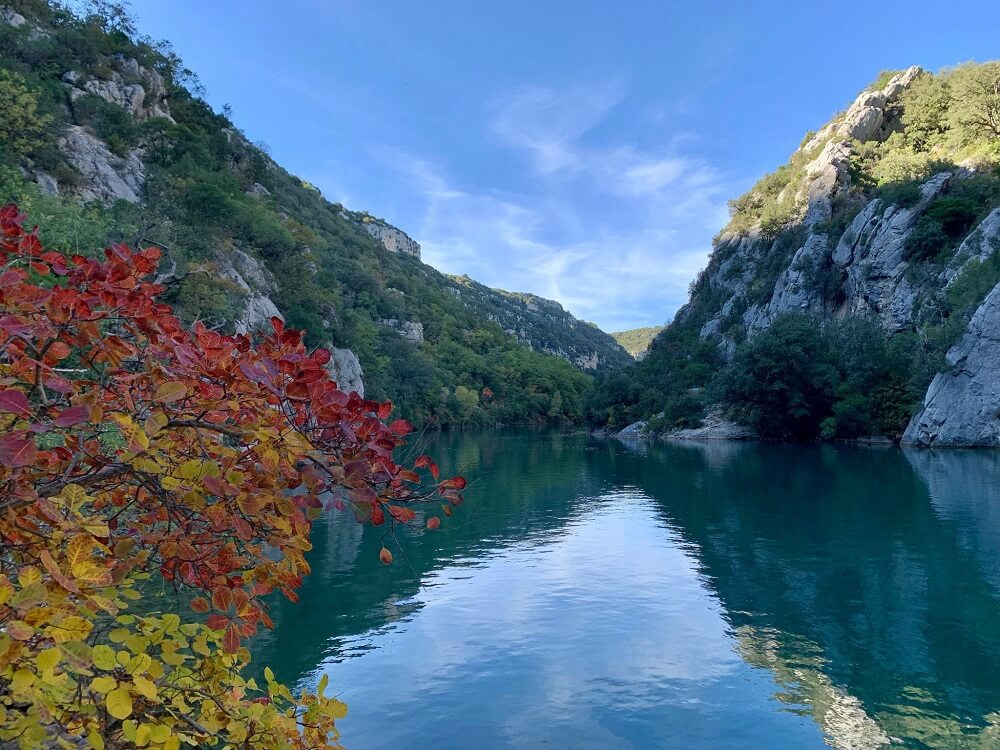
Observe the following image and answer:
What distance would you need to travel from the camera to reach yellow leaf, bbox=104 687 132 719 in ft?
8.85

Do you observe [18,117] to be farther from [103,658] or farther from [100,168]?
[103,658]

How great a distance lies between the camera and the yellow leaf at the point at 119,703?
8.85 ft

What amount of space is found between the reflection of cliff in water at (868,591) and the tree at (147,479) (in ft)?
29.7

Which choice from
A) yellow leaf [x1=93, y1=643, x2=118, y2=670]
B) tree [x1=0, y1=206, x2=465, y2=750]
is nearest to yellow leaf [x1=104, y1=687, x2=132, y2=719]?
tree [x1=0, y1=206, x2=465, y2=750]

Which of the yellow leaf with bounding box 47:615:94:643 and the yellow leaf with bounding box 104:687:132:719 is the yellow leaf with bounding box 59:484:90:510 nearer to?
the yellow leaf with bounding box 47:615:94:643

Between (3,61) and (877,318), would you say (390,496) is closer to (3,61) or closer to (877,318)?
(3,61)

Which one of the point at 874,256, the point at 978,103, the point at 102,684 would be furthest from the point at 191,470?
the point at 978,103

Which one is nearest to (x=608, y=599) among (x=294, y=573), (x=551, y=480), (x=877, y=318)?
(x=294, y=573)

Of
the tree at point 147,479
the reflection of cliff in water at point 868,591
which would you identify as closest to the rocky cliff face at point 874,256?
the reflection of cliff in water at point 868,591

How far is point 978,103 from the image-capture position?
6469 centimetres

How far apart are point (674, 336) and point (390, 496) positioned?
11042 centimetres

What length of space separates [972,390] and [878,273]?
23.0 m

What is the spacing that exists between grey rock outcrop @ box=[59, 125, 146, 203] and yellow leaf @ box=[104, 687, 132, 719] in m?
42.8

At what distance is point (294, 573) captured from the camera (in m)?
3.57
